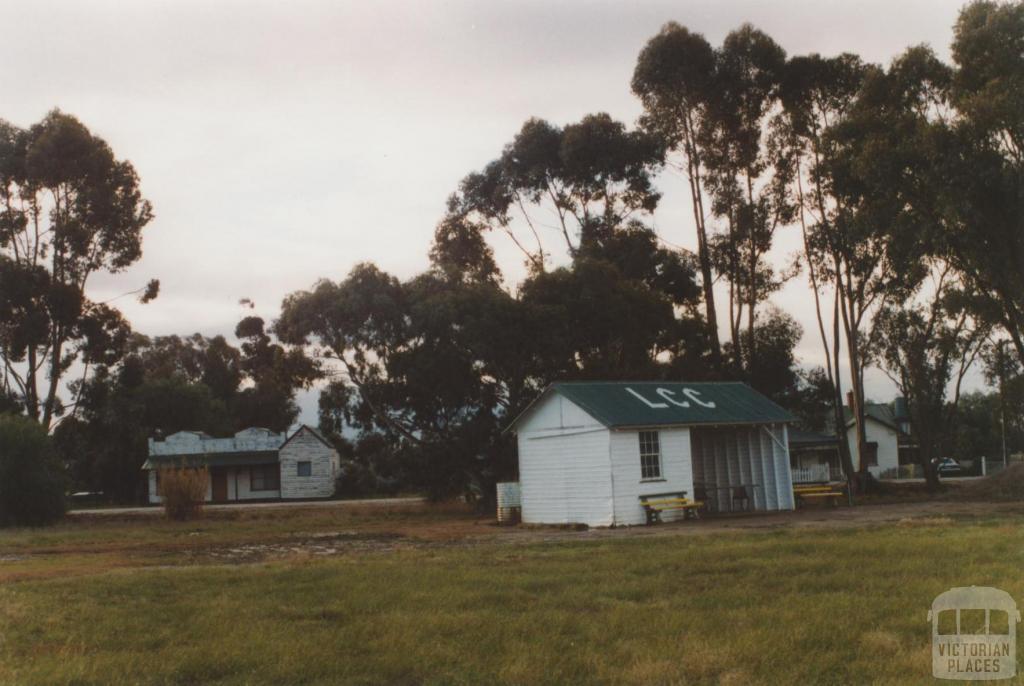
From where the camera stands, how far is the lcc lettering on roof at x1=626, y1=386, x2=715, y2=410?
27.9m

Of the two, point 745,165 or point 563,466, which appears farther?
point 745,165

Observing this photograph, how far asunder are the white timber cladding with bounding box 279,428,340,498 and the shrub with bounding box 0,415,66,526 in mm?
21330

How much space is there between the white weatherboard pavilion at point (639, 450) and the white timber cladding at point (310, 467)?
93.3 ft

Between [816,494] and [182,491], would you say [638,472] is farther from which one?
[182,491]

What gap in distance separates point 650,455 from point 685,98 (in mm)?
22367

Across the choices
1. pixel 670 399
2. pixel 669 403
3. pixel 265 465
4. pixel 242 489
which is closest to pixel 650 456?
pixel 669 403

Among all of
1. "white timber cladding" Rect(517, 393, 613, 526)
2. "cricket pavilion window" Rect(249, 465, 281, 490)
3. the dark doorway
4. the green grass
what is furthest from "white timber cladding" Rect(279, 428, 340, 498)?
the green grass

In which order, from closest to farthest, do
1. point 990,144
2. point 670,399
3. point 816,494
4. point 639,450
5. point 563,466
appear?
point 639,450
point 563,466
point 990,144
point 670,399
point 816,494

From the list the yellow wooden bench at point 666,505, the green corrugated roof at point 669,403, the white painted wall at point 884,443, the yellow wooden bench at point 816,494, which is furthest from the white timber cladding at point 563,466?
the white painted wall at point 884,443

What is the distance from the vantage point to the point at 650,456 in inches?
1049

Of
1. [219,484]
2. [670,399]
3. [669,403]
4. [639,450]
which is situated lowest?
[219,484]

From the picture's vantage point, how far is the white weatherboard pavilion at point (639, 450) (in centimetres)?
2578

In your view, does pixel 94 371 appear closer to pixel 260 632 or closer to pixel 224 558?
pixel 224 558

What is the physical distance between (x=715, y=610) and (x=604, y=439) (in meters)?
15.1
